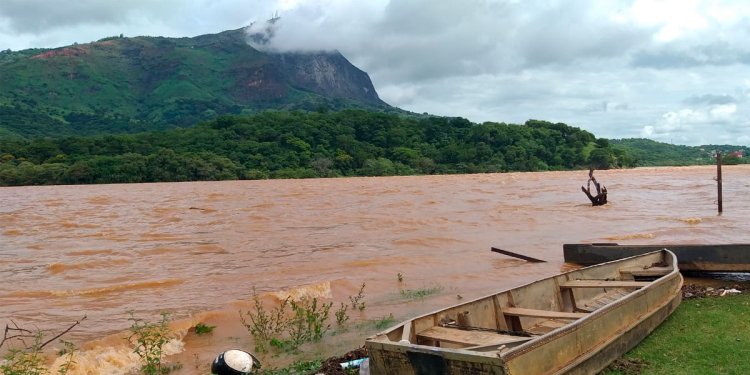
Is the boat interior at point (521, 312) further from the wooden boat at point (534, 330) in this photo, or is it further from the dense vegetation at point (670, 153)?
the dense vegetation at point (670, 153)

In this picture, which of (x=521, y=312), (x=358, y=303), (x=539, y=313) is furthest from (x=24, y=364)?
(x=358, y=303)

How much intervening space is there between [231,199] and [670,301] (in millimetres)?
31150

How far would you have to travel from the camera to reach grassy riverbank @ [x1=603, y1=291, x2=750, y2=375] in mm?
5812

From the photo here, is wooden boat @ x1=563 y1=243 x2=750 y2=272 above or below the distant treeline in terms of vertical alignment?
below

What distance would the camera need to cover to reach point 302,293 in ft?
37.5

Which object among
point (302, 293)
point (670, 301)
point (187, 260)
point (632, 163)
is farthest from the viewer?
point (632, 163)

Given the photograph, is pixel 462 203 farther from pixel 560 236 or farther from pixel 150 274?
pixel 150 274

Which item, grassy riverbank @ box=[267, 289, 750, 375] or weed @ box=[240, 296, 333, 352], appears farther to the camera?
weed @ box=[240, 296, 333, 352]

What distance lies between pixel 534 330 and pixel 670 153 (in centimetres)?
13104

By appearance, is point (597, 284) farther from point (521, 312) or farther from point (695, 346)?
point (521, 312)

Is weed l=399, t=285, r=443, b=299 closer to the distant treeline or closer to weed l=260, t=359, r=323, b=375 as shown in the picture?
weed l=260, t=359, r=323, b=375

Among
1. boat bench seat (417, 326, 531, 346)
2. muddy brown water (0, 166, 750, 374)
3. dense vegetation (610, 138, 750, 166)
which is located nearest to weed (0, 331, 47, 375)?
muddy brown water (0, 166, 750, 374)

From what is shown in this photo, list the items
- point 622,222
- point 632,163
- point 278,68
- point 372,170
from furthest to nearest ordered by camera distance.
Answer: point 278,68 < point 632,163 < point 372,170 < point 622,222

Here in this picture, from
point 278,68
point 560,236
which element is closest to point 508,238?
point 560,236
